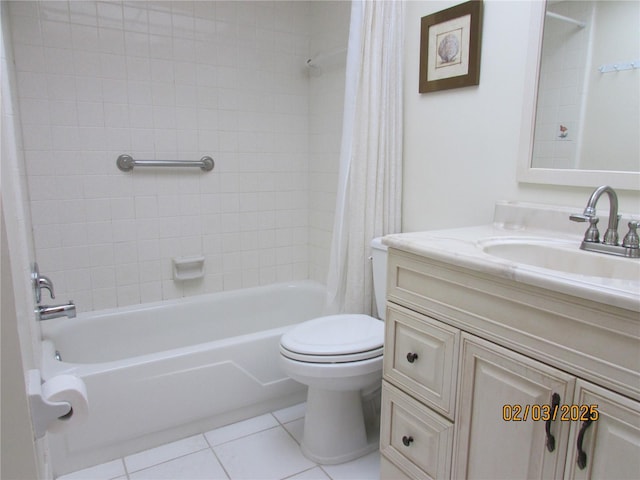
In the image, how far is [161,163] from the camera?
2238 millimetres

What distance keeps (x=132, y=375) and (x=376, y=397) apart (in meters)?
1.04

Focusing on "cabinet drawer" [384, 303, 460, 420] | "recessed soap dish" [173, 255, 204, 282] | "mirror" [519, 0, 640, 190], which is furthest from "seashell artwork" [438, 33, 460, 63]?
"recessed soap dish" [173, 255, 204, 282]

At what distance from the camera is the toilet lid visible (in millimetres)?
1581

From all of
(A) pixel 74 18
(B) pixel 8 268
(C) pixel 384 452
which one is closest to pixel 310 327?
(C) pixel 384 452

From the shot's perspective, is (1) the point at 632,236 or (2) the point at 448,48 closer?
(1) the point at 632,236

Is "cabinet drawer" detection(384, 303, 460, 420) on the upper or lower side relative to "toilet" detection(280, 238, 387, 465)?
upper

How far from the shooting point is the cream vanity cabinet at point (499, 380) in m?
0.87

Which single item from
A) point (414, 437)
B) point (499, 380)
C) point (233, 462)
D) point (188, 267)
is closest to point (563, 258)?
point (499, 380)

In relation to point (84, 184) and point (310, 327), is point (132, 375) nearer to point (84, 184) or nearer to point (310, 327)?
point (310, 327)

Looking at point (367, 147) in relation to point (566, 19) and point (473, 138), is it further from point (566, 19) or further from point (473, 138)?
point (566, 19)

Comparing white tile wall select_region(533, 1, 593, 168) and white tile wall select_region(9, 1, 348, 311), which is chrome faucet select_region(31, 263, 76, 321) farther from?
white tile wall select_region(533, 1, 593, 168)

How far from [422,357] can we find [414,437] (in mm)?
264

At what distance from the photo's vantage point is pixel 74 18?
2.01 m

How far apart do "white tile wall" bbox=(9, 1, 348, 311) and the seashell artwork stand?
73 cm
